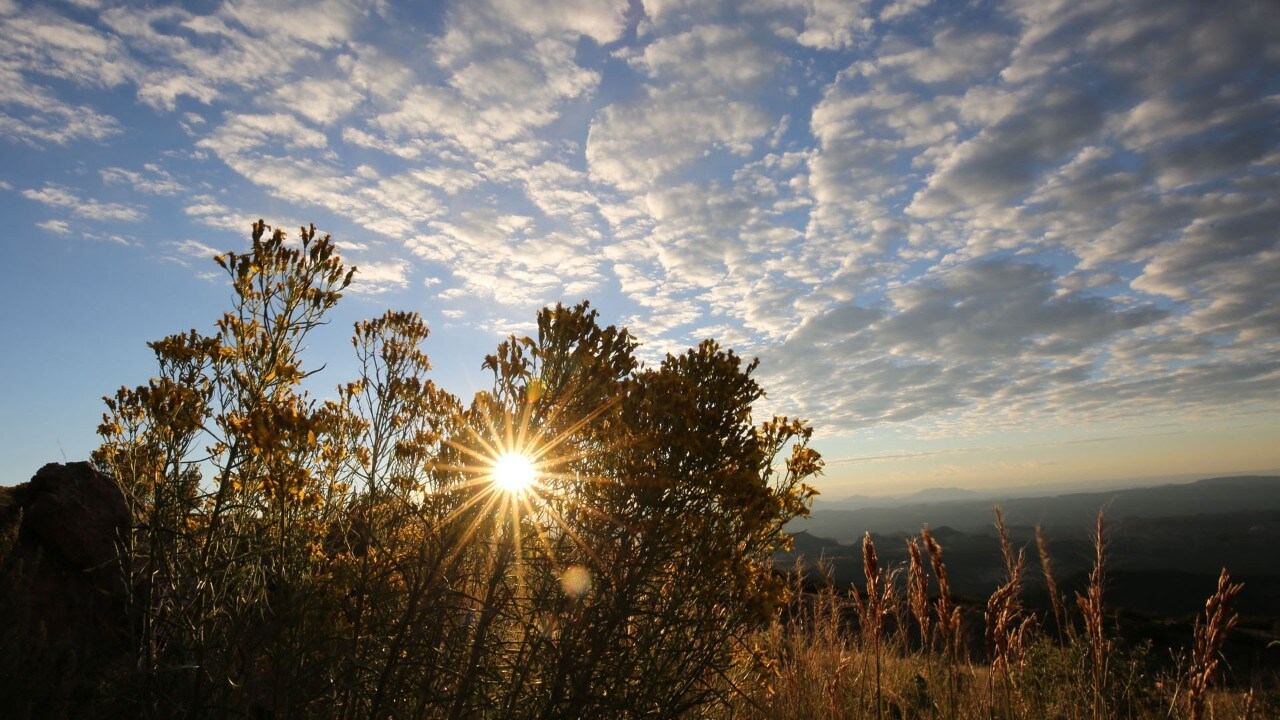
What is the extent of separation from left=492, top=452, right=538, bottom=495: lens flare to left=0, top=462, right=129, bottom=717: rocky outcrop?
11.0 ft

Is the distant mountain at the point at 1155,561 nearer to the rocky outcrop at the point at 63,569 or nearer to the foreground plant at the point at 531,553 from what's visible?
A: the foreground plant at the point at 531,553

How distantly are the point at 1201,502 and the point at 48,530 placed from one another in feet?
680

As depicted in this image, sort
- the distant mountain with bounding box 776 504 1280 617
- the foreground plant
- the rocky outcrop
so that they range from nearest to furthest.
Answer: the foreground plant, the rocky outcrop, the distant mountain with bounding box 776 504 1280 617

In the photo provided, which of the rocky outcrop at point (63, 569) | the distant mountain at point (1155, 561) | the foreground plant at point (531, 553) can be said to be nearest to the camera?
the foreground plant at point (531, 553)

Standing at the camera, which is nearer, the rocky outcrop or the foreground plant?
the foreground plant

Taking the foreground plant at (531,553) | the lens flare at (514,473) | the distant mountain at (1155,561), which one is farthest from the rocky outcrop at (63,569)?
the distant mountain at (1155,561)

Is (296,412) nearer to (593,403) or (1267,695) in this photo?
(593,403)

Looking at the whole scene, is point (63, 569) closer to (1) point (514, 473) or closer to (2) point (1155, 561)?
(1) point (514, 473)

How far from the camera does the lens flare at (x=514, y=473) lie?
9.14ft

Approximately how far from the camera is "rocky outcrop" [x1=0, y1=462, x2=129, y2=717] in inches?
163

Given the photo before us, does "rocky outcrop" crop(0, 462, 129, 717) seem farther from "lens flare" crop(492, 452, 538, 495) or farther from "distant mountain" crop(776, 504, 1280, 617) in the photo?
"distant mountain" crop(776, 504, 1280, 617)

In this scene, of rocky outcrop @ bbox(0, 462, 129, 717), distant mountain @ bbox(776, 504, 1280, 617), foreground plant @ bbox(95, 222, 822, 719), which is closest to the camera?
foreground plant @ bbox(95, 222, 822, 719)

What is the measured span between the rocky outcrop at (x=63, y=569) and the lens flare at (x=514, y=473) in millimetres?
3352

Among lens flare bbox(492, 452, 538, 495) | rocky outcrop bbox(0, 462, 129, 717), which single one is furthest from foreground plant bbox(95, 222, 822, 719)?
rocky outcrop bbox(0, 462, 129, 717)
